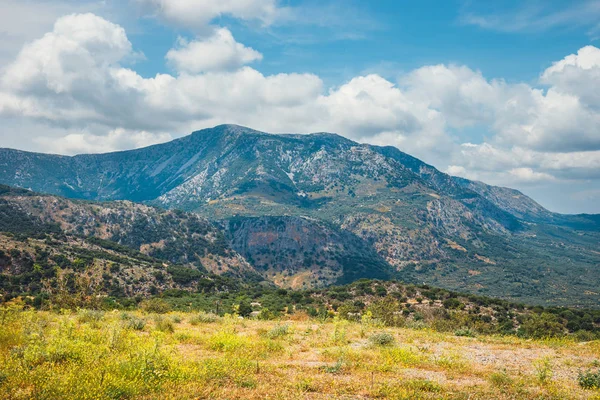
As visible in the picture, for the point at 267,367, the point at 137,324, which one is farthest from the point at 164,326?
the point at 267,367

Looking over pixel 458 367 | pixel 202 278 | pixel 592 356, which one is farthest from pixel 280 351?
pixel 202 278

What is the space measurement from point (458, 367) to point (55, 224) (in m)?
189

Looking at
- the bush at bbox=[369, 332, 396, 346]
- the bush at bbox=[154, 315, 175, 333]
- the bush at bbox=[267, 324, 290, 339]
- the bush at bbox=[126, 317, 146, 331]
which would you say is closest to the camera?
the bush at bbox=[369, 332, 396, 346]

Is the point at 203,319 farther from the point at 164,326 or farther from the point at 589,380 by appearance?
the point at 589,380

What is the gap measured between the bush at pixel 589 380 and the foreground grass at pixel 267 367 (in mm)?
398

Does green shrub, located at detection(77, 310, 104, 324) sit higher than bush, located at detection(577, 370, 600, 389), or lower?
lower

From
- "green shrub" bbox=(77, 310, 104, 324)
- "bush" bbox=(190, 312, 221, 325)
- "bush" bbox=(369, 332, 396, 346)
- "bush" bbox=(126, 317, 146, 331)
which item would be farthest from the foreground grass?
"bush" bbox=(190, 312, 221, 325)

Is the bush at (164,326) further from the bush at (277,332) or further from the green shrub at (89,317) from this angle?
the bush at (277,332)

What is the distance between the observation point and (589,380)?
13664 millimetres

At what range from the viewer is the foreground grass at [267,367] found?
36.1ft

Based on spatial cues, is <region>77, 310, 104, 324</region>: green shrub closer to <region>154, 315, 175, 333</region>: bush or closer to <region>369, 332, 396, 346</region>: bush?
<region>154, 315, 175, 333</region>: bush

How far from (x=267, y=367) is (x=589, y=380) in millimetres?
12710

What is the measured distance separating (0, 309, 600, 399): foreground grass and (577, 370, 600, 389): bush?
40 centimetres

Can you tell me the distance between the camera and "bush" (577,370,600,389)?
13.5 meters
